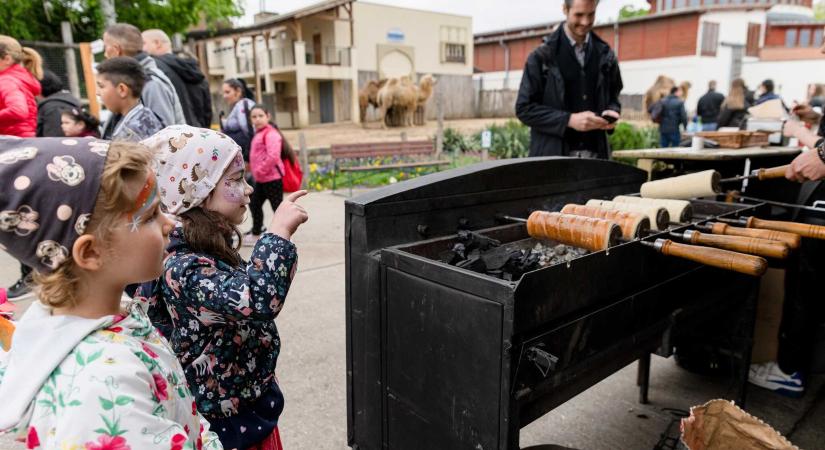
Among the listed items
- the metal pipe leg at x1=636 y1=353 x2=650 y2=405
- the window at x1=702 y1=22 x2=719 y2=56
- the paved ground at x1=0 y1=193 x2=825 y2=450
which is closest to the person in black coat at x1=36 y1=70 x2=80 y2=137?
the paved ground at x1=0 y1=193 x2=825 y2=450

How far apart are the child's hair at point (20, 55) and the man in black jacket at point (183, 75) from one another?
929mm

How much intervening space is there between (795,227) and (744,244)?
418 millimetres

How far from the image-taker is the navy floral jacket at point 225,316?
1.36 meters

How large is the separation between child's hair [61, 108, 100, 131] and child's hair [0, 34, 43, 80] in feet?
1.95

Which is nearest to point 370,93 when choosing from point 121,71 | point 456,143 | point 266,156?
point 456,143

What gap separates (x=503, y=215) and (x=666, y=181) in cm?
87

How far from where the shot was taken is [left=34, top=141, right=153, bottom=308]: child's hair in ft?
3.16

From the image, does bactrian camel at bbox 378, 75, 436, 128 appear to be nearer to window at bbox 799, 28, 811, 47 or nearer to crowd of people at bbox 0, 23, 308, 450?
crowd of people at bbox 0, 23, 308, 450

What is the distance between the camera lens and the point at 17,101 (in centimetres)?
430

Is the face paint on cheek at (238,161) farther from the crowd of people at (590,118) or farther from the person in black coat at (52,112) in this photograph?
the person in black coat at (52,112)

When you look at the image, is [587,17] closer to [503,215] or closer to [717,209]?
[717,209]

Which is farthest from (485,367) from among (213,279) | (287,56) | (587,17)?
(287,56)

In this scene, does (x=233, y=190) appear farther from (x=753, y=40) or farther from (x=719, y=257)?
(x=753, y=40)

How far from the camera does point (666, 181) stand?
241cm
